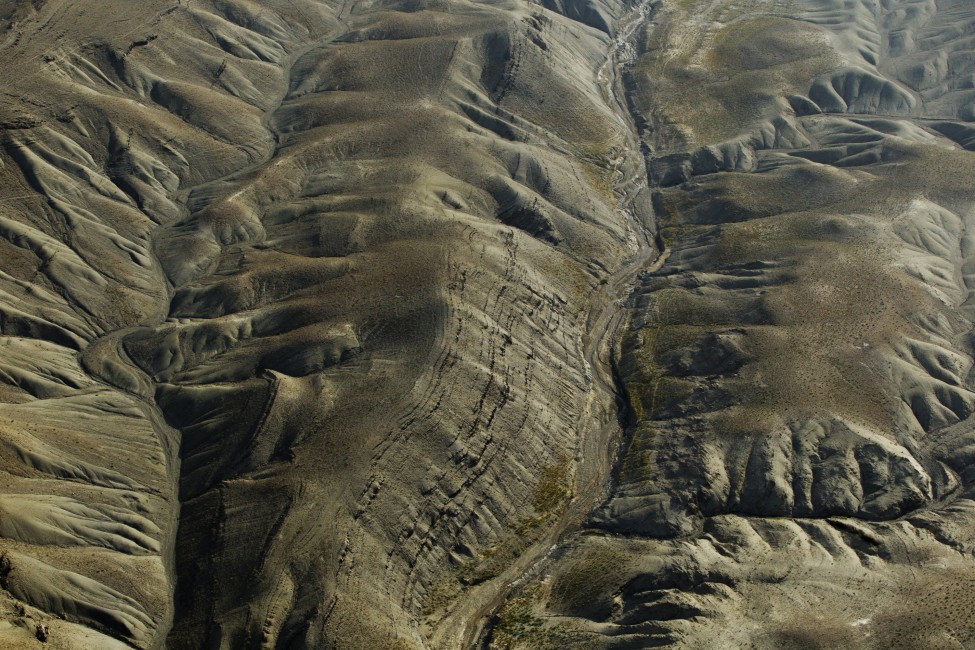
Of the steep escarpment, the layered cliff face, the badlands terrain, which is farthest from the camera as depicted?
the steep escarpment

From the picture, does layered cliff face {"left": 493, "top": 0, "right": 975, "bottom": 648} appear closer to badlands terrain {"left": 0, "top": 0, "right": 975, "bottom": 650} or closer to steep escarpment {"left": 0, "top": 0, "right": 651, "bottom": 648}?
badlands terrain {"left": 0, "top": 0, "right": 975, "bottom": 650}

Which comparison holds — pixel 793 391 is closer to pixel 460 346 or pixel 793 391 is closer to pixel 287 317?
pixel 460 346

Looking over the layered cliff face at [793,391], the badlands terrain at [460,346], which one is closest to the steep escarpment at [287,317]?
the badlands terrain at [460,346]

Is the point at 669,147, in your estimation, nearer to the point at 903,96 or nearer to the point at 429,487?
the point at 903,96

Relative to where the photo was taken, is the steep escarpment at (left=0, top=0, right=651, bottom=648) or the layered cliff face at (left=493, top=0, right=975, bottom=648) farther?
the steep escarpment at (left=0, top=0, right=651, bottom=648)

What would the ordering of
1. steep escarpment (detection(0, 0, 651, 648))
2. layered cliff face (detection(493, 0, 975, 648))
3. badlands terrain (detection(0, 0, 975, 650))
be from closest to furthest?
layered cliff face (detection(493, 0, 975, 648)) → badlands terrain (detection(0, 0, 975, 650)) → steep escarpment (detection(0, 0, 651, 648))

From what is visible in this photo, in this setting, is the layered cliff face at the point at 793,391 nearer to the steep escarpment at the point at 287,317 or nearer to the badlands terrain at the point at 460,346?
the badlands terrain at the point at 460,346

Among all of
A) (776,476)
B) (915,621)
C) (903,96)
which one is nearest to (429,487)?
(776,476)

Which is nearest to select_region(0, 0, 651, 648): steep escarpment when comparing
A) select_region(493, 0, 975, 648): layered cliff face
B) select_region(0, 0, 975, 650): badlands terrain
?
select_region(0, 0, 975, 650): badlands terrain
